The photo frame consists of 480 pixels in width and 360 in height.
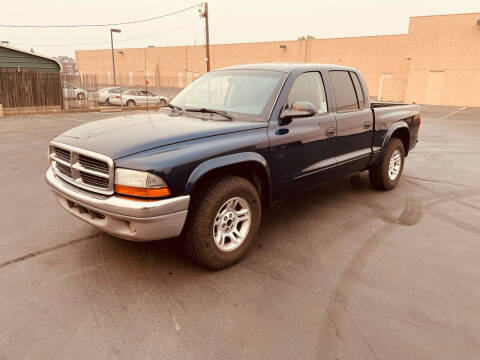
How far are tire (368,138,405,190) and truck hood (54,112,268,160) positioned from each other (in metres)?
2.78

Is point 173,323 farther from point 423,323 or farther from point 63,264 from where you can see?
point 423,323

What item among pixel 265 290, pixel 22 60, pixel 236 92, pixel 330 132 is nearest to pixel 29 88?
pixel 22 60

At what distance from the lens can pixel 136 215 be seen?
2.73 m

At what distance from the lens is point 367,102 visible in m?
5.24

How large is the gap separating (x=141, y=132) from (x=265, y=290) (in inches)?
67.4

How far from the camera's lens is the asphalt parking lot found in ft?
8.02

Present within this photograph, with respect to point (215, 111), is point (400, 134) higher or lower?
lower

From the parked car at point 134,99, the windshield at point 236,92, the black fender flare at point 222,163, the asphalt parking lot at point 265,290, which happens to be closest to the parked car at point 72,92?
the parked car at point 134,99

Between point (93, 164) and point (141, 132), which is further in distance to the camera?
point (141, 132)

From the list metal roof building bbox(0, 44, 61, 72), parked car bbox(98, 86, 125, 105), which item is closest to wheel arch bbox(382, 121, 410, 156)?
metal roof building bbox(0, 44, 61, 72)

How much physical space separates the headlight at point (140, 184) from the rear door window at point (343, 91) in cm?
269

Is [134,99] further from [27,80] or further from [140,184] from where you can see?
[140,184]

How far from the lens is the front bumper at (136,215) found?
2.75 m

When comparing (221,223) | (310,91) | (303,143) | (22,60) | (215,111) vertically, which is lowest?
(221,223)
